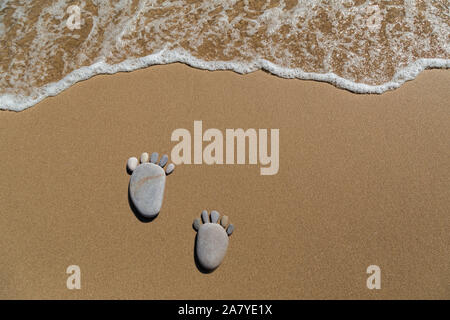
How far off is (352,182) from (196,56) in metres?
1.95

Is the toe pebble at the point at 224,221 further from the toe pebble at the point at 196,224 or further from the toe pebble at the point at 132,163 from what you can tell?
the toe pebble at the point at 132,163

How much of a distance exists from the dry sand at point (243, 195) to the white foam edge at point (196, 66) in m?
0.10

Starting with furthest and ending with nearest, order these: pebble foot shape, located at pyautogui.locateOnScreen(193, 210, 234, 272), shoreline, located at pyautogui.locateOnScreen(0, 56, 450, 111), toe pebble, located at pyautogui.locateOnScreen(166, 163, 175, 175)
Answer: shoreline, located at pyautogui.locateOnScreen(0, 56, 450, 111) → toe pebble, located at pyautogui.locateOnScreen(166, 163, 175, 175) → pebble foot shape, located at pyautogui.locateOnScreen(193, 210, 234, 272)

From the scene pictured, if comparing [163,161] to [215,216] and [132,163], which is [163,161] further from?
[215,216]

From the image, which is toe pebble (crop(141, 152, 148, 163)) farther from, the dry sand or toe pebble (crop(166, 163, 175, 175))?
toe pebble (crop(166, 163, 175, 175))

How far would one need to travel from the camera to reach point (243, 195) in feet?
7.77

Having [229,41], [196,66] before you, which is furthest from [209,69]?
[229,41]

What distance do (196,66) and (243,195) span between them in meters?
1.39

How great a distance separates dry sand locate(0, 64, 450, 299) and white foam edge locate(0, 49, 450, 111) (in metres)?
0.10

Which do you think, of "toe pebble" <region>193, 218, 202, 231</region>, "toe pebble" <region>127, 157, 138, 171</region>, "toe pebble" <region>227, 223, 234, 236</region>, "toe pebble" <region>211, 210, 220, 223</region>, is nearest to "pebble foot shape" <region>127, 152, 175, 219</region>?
"toe pebble" <region>127, 157, 138, 171</region>

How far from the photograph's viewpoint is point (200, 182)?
240 centimetres

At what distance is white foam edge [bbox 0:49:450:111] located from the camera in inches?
105

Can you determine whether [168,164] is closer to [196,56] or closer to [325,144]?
[196,56]
